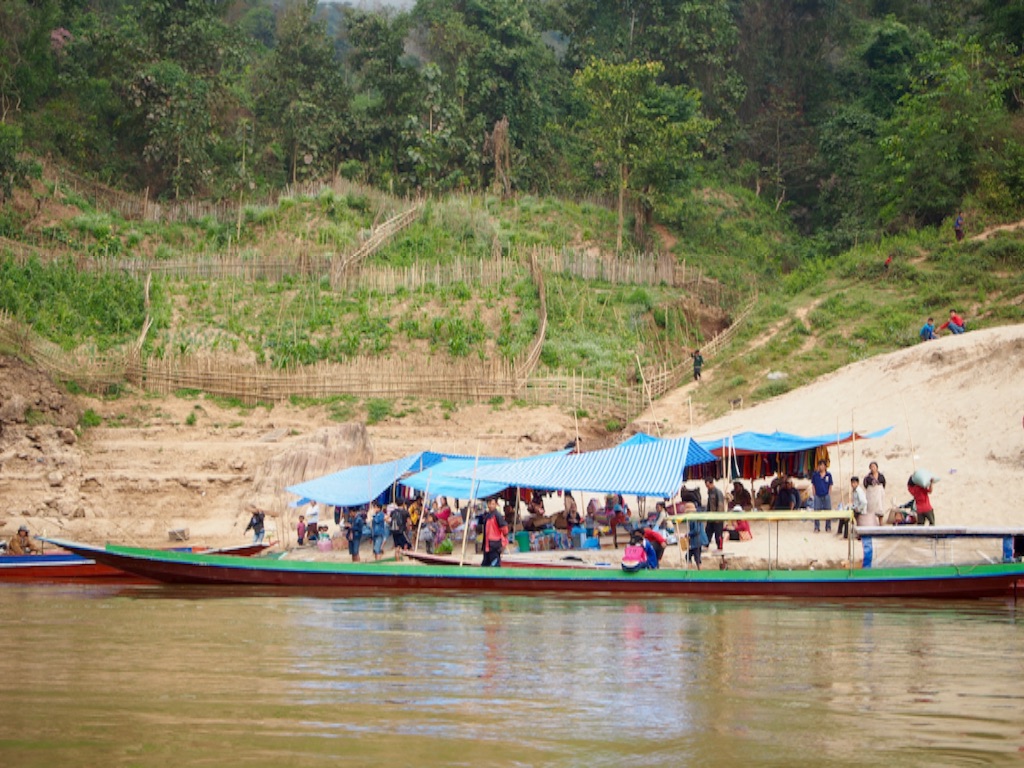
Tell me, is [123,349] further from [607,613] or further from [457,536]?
[607,613]

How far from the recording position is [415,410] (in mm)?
27016

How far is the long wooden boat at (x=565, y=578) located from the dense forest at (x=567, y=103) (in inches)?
827

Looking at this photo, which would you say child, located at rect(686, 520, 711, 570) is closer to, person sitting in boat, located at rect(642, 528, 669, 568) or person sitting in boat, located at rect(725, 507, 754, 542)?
person sitting in boat, located at rect(642, 528, 669, 568)

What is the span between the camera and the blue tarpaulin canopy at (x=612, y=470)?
17547 mm

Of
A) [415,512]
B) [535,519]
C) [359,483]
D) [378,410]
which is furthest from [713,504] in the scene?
[378,410]

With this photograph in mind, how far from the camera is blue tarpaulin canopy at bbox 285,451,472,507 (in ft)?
66.1

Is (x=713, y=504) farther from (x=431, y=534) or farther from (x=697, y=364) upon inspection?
(x=697, y=364)

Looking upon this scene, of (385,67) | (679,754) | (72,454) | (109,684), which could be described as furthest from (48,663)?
(385,67)

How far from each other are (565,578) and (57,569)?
7.87 metres

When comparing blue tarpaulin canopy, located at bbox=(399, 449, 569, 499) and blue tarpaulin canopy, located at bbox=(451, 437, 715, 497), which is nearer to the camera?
blue tarpaulin canopy, located at bbox=(451, 437, 715, 497)

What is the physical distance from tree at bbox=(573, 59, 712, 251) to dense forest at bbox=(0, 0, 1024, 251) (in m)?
0.08

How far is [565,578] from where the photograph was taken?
1587 cm

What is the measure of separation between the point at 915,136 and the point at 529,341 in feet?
44.7

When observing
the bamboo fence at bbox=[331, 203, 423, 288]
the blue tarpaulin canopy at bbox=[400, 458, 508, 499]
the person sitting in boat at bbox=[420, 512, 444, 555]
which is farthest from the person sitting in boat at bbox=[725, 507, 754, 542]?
the bamboo fence at bbox=[331, 203, 423, 288]
